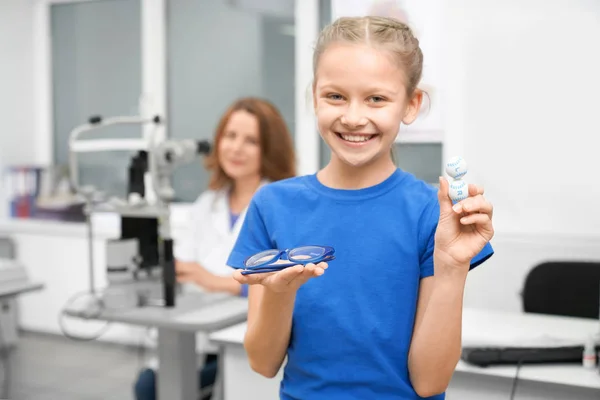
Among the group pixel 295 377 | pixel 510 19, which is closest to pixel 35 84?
pixel 510 19

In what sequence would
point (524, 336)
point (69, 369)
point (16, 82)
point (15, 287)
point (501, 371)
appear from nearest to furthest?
point (501, 371) < point (524, 336) < point (15, 287) < point (69, 369) < point (16, 82)

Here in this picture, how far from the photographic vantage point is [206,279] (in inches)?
93.2

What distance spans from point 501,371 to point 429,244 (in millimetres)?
786

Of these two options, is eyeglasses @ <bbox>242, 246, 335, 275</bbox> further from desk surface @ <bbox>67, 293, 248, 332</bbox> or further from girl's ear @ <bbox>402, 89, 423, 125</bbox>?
desk surface @ <bbox>67, 293, 248, 332</bbox>

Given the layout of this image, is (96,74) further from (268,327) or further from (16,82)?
(268,327)

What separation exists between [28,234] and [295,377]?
375 centimetres

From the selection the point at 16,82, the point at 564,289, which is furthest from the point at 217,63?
the point at 564,289

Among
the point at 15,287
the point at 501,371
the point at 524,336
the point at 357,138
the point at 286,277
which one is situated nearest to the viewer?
the point at 286,277

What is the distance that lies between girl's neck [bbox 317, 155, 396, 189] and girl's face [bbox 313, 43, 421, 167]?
32 millimetres

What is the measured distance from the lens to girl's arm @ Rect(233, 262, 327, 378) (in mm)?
851

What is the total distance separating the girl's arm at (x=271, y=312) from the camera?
851 mm

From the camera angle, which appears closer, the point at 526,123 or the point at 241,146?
the point at 241,146

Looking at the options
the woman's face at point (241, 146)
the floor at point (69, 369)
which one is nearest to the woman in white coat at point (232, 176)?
the woman's face at point (241, 146)

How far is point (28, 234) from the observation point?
432 centimetres
